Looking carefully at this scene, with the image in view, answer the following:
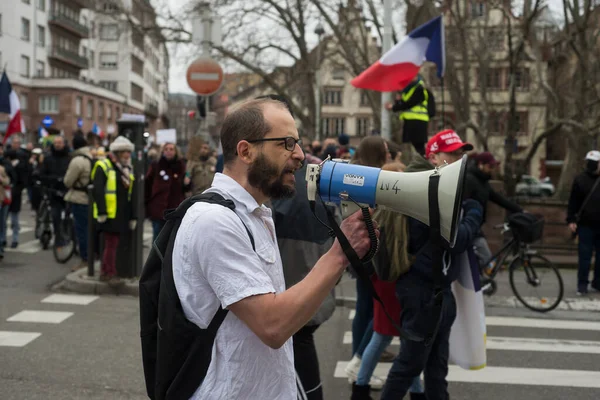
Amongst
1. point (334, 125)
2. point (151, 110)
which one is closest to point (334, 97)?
point (334, 125)

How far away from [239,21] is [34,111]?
38826mm

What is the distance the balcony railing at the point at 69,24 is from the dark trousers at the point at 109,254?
57988 millimetres

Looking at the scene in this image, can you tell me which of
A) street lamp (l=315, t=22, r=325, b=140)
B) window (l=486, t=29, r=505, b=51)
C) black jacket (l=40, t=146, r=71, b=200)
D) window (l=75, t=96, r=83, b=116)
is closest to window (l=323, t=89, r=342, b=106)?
window (l=75, t=96, r=83, b=116)

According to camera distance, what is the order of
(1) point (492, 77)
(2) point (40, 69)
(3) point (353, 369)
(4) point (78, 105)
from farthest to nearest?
1. (4) point (78, 105)
2. (2) point (40, 69)
3. (1) point (492, 77)
4. (3) point (353, 369)

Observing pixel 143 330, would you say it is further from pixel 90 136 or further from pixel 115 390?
pixel 90 136

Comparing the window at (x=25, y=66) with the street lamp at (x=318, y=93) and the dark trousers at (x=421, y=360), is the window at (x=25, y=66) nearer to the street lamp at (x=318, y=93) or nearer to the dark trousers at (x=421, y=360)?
the street lamp at (x=318, y=93)

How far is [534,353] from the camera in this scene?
699 centimetres

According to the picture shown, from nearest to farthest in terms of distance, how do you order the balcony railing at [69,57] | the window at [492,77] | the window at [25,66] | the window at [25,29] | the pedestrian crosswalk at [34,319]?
the pedestrian crosswalk at [34,319]
the window at [492,77]
the window at [25,29]
the window at [25,66]
the balcony railing at [69,57]

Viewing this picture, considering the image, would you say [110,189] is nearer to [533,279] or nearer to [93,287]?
[93,287]

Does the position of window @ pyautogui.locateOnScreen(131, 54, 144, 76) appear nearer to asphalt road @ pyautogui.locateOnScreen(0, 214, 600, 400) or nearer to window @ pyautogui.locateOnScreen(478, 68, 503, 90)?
window @ pyautogui.locateOnScreen(478, 68, 503, 90)

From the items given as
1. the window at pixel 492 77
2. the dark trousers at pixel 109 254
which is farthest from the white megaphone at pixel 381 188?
the window at pixel 492 77

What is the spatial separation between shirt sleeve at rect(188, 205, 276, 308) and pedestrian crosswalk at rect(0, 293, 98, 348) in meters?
5.20

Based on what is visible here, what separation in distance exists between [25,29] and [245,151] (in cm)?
6005

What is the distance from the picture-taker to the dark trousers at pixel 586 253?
33.0 ft
